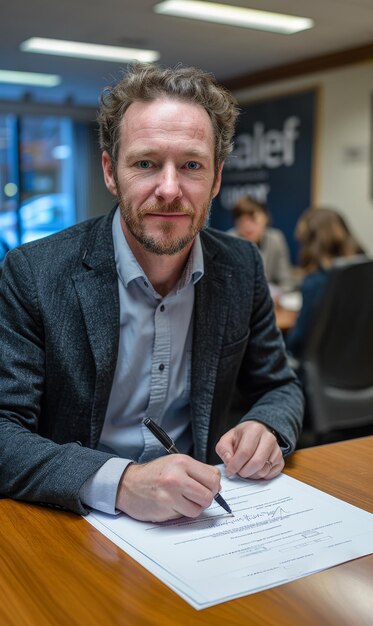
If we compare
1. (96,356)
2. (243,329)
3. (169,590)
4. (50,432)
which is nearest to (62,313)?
(96,356)

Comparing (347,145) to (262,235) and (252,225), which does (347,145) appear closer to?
(262,235)

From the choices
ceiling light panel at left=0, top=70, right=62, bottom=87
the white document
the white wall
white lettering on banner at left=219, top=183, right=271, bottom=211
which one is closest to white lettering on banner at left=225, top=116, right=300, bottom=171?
white lettering on banner at left=219, top=183, right=271, bottom=211

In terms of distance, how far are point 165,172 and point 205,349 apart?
1.23ft

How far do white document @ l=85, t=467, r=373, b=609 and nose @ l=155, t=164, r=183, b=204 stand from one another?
52 cm

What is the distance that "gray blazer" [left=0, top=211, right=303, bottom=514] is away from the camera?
106cm

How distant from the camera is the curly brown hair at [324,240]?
3350 mm

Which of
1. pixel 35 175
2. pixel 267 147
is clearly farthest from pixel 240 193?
pixel 35 175

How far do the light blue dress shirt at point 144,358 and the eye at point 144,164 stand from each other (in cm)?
17

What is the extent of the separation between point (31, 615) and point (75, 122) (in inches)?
386

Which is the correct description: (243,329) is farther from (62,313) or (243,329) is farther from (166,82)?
(166,82)

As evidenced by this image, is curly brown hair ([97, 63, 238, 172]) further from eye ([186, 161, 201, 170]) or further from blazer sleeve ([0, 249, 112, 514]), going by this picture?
blazer sleeve ([0, 249, 112, 514])

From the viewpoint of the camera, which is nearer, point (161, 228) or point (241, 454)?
point (241, 454)

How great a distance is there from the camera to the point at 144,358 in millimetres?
1354

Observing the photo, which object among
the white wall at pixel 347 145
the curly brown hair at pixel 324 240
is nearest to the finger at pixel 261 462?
the curly brown hair at pixel 324 240
